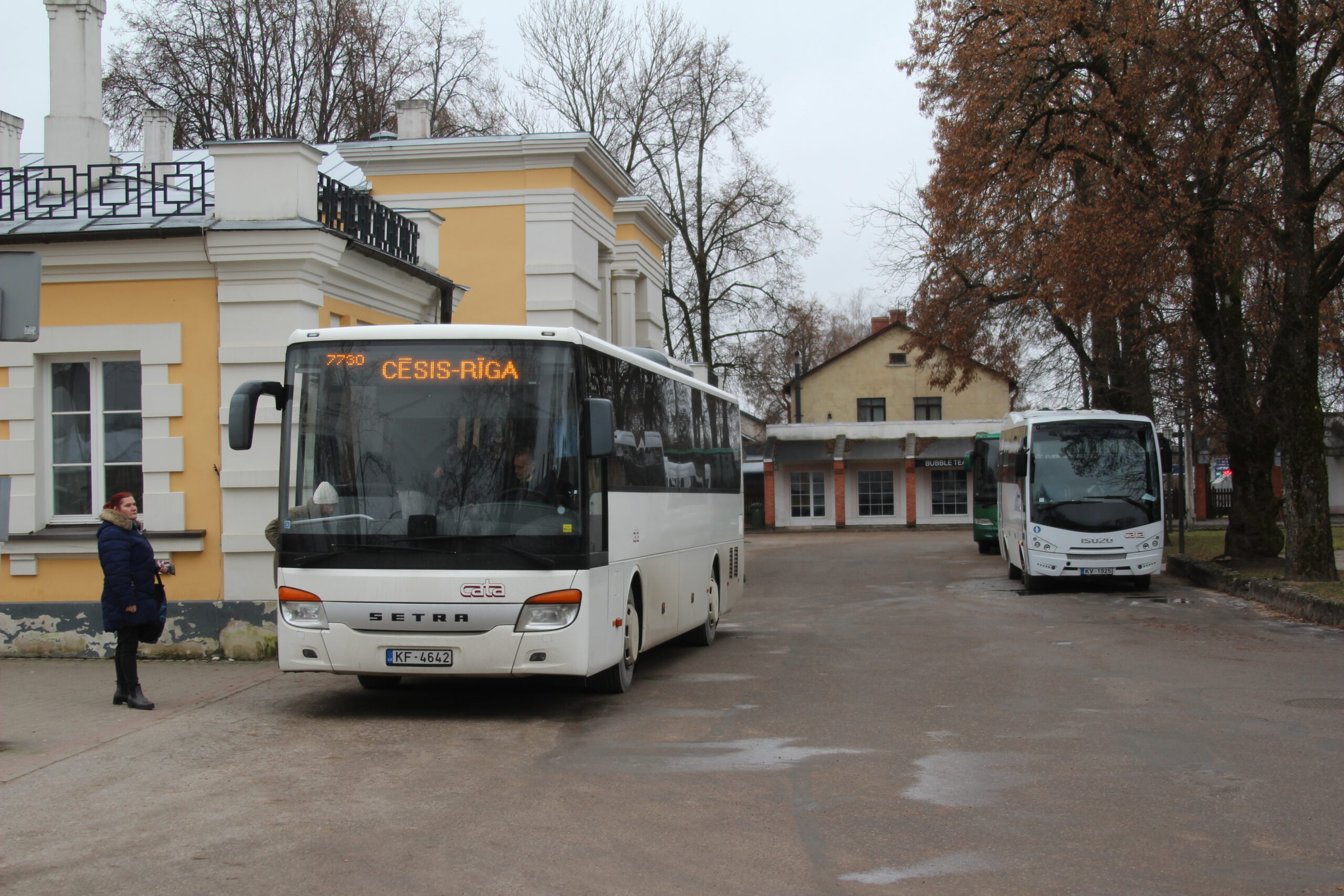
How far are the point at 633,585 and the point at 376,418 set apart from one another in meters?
2.76

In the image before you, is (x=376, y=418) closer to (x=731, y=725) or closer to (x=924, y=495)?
(x=731, y=725)

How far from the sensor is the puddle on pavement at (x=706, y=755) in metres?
7.99

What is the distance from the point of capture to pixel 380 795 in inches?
283

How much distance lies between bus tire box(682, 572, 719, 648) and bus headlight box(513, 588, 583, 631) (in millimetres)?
5232

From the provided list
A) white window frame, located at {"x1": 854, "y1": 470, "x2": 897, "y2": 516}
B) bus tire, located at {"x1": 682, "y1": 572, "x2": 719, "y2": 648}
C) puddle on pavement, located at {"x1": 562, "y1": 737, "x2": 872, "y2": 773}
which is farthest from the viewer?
white window frame, located at {"x1": 854, "y1": 470, "x2": 897, "y2": 516}

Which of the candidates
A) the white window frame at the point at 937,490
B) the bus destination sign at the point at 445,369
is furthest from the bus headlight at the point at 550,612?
the white window frame at the point at 937,490

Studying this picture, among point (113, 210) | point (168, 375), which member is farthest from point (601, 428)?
point (113, 210)

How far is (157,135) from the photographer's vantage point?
1911 centimetres

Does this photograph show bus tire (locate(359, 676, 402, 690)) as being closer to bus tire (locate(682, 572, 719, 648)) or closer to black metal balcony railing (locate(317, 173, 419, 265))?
bus tire (locate(682, 572, 719, 648))

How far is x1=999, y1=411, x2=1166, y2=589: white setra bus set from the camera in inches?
870

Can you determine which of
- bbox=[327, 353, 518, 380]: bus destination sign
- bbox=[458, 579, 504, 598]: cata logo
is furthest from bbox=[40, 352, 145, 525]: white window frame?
bbox=[458, 579, 504, 598]: cata logo

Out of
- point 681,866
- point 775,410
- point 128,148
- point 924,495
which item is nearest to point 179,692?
point 681,866

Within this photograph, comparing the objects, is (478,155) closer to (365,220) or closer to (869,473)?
(365,220)

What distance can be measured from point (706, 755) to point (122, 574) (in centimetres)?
484
